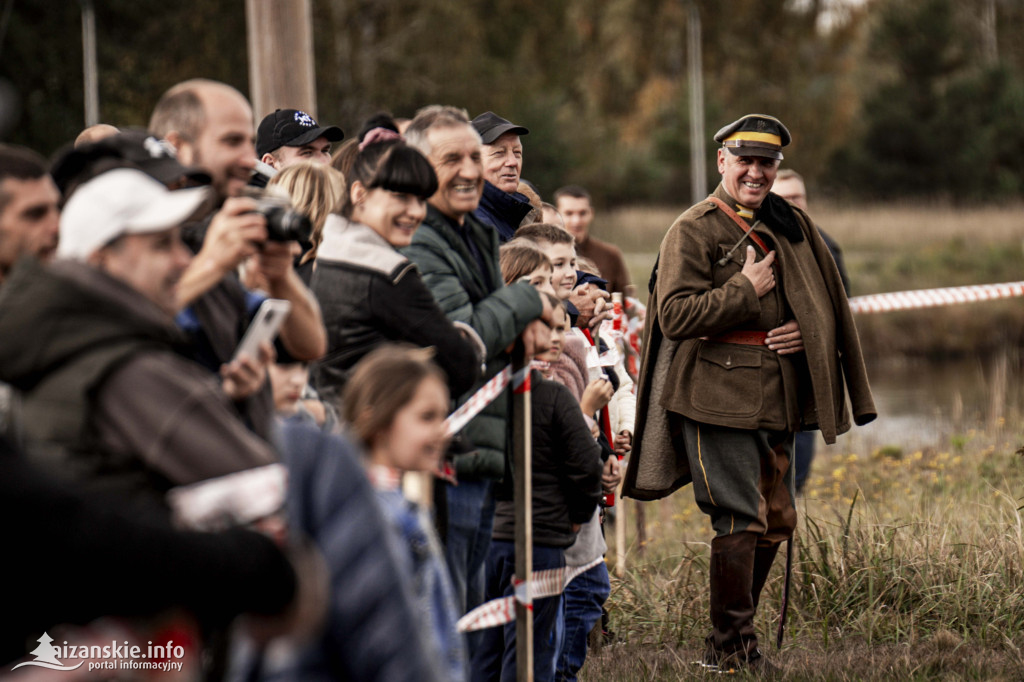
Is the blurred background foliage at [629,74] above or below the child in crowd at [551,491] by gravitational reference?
above

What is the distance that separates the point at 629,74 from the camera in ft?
133

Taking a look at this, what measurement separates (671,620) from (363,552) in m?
3.32

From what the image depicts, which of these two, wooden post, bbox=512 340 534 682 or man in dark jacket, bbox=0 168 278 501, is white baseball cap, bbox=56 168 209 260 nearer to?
man in dark jacket, bbox=0 168 278 501

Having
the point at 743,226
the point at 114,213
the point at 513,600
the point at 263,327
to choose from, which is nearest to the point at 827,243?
the point at 743,226

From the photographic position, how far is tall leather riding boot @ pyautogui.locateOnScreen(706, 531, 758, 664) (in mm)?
4918

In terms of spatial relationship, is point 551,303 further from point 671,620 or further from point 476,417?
point 671,620

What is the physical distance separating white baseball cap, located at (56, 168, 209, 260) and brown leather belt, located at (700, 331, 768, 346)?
3.07 meters

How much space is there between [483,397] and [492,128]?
1846mm

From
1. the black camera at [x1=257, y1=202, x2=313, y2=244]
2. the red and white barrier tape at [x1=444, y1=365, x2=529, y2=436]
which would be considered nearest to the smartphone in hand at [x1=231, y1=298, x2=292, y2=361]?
the black camera at [x1=257, y1=202, x2=313, y2=244]

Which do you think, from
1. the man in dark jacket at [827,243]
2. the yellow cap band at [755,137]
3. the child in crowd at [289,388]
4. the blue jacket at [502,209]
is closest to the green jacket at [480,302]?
the child in crowd at [289,388]

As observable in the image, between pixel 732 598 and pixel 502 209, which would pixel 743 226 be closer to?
pixel 502 209

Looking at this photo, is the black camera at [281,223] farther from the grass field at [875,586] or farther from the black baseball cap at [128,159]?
the grass field at [875,586]

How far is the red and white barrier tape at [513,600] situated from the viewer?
3.88 meters

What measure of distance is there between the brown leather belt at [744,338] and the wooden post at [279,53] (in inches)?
112
